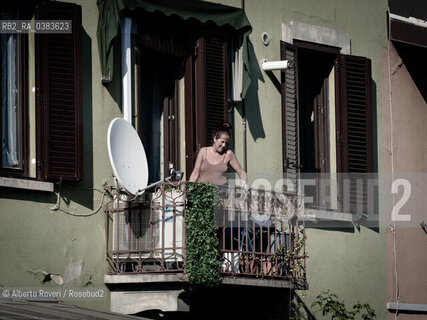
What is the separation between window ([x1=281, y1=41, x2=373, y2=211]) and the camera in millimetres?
19484

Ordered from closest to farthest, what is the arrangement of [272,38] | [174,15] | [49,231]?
[49,231]
[174,15]
[272,38]

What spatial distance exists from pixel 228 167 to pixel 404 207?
3.76 m

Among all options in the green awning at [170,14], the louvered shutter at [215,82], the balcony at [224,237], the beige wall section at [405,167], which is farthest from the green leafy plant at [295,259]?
the beige wall section at [405,167]

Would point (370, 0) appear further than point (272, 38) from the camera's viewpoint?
Yes

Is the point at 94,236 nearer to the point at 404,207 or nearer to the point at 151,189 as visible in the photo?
the point at 151,189

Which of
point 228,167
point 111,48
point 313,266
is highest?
point 111,48

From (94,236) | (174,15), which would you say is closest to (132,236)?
(94,236)

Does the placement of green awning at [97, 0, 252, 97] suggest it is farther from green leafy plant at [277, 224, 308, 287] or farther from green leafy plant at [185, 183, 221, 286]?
green leafy plant at [277, 224, 308, 287]

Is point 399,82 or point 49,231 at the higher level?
point 399,82

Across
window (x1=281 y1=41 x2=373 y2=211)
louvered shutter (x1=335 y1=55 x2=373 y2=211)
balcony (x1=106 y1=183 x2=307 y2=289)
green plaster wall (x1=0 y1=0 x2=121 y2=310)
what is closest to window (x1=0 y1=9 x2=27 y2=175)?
green plaster wall (x1=0 y1=0 x2=121 y2=310)

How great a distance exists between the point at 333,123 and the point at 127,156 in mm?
4470

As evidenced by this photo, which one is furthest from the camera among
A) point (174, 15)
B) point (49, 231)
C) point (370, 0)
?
point (370, 0)

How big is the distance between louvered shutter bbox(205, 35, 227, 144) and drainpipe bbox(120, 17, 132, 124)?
126cm

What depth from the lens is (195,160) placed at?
1752 cm
